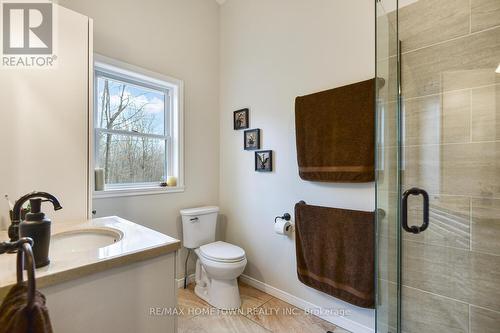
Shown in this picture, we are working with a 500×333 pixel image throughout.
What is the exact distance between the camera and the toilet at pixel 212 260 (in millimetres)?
1978

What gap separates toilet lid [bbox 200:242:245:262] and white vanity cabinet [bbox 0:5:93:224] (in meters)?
0.96

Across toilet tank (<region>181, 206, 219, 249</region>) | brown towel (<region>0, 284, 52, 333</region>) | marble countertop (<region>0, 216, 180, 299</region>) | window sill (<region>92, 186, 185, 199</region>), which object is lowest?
toilet tank (<region>181, 206, 219, 249</region>)

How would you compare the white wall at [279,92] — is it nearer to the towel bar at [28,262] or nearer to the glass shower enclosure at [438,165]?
the glass shower enclosure at [438,165]

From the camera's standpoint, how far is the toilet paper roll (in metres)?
2.04

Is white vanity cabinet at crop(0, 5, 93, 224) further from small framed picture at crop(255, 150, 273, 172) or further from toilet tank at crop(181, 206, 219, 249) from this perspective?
small framed picture at crop(255, 150, 273, 172)

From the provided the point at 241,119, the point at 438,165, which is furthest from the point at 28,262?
the point at 241,119

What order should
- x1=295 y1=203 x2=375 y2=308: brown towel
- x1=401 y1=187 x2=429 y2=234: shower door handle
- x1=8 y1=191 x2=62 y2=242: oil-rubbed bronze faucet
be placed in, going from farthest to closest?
x1=295 y1=203 x2=375 y2=308: brown towel, x1=401 y1=187 x2=429 y2=234: shower door handle, x1=8 y1=191 x2=62 y2=242: oil-rubbed bronze faucet

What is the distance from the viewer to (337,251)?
1.75m

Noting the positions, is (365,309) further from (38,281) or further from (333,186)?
(38,281)

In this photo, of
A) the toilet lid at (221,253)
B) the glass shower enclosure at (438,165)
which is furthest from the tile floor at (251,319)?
the glass shower enclosure at (438,165)

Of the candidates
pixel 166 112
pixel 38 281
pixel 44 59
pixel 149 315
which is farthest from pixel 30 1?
pixel 149 315

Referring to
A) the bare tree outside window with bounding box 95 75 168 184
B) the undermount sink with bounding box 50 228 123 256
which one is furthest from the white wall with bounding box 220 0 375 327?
the undermount sink with bounding box 50 228 123 256

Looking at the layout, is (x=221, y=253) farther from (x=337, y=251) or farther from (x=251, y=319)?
(x=337, y=251)

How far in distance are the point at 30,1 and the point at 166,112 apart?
1232mm
